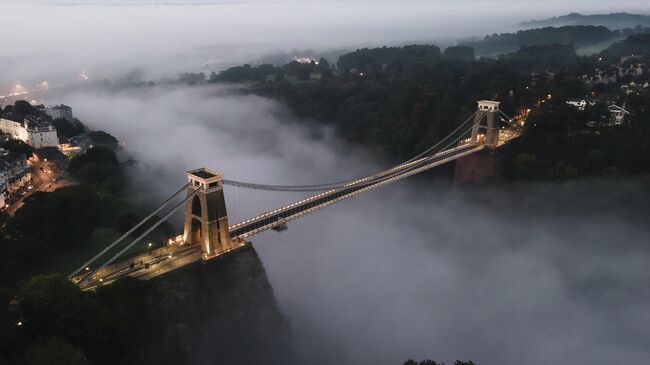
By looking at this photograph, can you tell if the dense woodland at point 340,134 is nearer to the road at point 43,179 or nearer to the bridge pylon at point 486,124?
the road at point 43,179

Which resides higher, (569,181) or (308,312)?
(569,181)

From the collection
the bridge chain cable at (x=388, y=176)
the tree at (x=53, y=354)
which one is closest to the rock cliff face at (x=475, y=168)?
the bridge chain cable at (x=388, y=176)

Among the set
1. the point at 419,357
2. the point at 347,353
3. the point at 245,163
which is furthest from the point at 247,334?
the point at 245,163

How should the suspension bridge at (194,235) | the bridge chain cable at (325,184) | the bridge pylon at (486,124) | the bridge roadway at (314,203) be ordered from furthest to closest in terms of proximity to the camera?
the bridge pylon at (486,124) → the bridge chain cable at (325,184) → the bridge roadway at (314,203) → the suspension bridge at (194,235)

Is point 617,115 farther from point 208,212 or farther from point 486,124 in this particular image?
point 208,212

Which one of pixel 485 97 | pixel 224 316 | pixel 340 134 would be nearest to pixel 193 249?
pixel 224 316

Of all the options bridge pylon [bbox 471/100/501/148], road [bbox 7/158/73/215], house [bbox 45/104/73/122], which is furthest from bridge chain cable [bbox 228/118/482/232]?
house [bbox 45/104/73/122]

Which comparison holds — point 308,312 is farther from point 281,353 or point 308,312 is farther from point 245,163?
point 245,163
